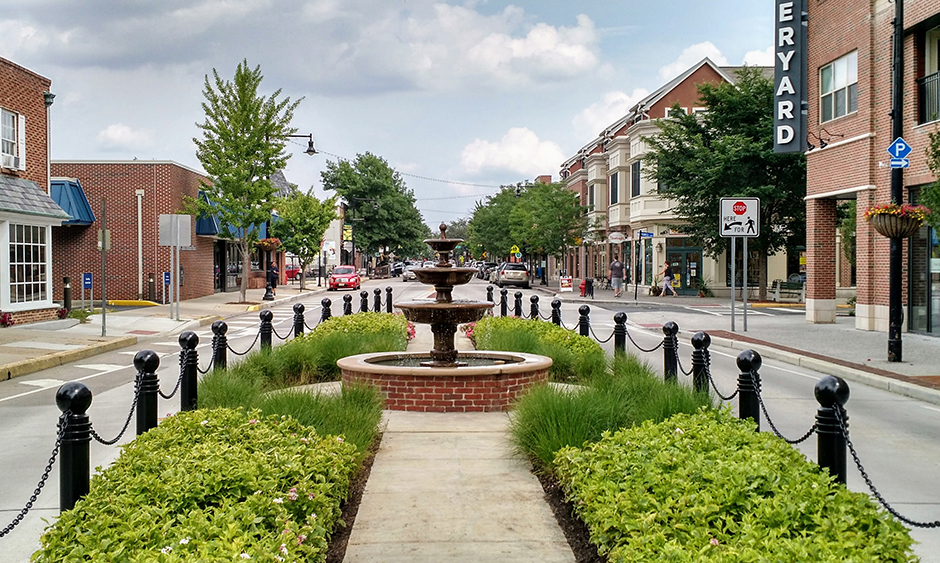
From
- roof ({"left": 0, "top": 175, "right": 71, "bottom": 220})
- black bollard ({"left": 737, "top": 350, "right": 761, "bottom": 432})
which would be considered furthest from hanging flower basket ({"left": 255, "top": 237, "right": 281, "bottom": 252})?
black bollard ({"left": 737, "top": 350, "right": 761, "bottom": 432})

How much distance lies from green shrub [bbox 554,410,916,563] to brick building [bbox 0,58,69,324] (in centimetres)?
1886

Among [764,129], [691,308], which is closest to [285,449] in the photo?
[691,308]

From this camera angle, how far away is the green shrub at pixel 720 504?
3.67 metres

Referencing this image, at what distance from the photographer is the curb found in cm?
1385

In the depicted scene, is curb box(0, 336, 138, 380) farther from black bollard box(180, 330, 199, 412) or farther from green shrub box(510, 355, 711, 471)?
green shrub box(510, 355, 711, 471)

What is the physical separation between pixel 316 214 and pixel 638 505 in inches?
1697

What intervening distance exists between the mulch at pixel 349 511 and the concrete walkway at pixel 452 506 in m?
0.06

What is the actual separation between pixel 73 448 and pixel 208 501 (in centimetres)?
92

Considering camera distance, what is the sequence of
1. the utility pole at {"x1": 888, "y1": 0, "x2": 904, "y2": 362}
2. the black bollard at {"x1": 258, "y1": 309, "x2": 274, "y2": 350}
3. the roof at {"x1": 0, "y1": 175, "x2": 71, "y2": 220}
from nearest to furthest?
the black bollard at {"x1": 258, "y1": 309, "x2": 274, "y2": 350} → the utility pole at {"x1": 888, "y1": 0, "x2": 904, "y2": 362} → the roof at {"x1": 0, "y1": 175, "x2": 71, "y2": 220}

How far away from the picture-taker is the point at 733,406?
9930 millimetres

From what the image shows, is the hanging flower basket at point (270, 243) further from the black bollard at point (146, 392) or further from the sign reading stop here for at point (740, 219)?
the black bollard at point (146, 392)

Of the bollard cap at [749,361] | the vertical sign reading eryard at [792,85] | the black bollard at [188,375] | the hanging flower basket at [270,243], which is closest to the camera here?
the bollard cap at [749,361]

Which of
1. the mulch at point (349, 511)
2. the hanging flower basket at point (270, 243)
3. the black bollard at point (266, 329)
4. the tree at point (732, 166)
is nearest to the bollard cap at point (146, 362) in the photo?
the mulch at point (349, 511)

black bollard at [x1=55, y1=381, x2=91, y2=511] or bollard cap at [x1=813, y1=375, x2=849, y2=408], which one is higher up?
bollard cap at [x1=813, y1=375, x2=849, y2=408]
